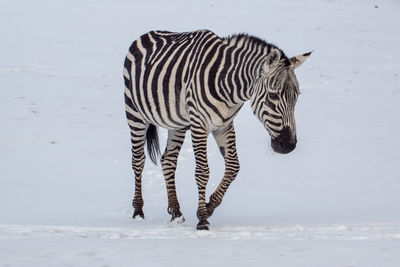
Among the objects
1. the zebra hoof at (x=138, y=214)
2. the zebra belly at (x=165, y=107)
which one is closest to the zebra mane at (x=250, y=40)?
the zebra belly at (x=165, y=107)

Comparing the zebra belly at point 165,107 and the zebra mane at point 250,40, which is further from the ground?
the zebra mane at point 250,40

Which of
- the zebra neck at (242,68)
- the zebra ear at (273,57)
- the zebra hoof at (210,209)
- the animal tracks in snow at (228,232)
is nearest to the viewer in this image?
the animal tracks in snow at (228,232)

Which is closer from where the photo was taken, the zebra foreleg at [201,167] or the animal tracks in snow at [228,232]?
the animal tracks in snow at [228,232]

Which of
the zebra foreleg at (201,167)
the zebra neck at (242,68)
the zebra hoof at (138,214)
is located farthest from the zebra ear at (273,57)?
the zebra hoof at (138,214)

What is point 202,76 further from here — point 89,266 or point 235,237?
point 89,266

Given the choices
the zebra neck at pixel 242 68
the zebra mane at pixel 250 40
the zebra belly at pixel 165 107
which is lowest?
the zebra belly at pixel 165 107

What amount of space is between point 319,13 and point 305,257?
1924 cm

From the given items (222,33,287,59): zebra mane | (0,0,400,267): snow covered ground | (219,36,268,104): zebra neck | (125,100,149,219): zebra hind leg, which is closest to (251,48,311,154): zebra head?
(219,36,268,104): zebra neck

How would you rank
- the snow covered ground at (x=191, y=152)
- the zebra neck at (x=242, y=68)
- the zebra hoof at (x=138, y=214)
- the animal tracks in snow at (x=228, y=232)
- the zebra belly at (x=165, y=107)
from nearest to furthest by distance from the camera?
the snow covered ground at (x=191, y=152) → the animal tracks in snow at (x=228, y=232) → the zebra neck at (x=242, y=68) → the zebra belly at (x=165, y=107) → the zebra hoof at (x=138, y=214)

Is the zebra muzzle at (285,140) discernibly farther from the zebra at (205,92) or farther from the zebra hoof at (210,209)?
the zebra hoof at (210,209)

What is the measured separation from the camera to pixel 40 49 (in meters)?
20.0

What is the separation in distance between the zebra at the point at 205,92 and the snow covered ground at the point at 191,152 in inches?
29.1

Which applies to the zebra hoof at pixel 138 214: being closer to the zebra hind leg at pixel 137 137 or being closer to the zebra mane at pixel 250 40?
the zebra hind leg at pixel 137 137

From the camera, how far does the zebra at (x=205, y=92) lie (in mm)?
7324
